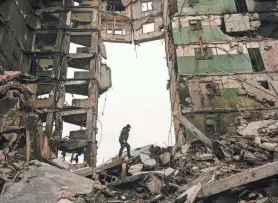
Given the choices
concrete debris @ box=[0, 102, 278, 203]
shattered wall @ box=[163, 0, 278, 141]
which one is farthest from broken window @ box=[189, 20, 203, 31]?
concrete debris @ box=[0, 102, 278, 203]

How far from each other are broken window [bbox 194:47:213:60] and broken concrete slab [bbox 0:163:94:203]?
15.0 metres

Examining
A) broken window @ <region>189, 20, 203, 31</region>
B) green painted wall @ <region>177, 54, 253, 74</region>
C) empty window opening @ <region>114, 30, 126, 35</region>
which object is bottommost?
green painted wall @ <region>177, 54, 253, 74</region>

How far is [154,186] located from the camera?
9969 mm

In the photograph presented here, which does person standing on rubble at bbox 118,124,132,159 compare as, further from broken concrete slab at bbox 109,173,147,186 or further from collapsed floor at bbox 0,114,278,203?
broken concrete slab at bbox 109,173,147,186

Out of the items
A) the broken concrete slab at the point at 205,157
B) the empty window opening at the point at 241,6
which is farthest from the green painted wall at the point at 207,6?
the broken concrete slab at the point at 205,157

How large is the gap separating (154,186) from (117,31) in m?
26.7

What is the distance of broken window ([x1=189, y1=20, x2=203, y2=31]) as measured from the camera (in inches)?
931

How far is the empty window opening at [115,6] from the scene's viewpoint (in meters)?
35.5

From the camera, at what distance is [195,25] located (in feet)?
78.2

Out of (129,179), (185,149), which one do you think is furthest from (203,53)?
(129,179)

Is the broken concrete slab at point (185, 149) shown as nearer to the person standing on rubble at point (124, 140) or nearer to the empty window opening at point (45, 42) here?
the person standing on rubble at point (124, 140)

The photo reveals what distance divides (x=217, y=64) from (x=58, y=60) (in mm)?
14004

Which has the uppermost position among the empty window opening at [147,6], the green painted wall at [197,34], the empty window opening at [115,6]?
the empty window opening at [115,6]

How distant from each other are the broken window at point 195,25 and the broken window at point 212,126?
313 inches
